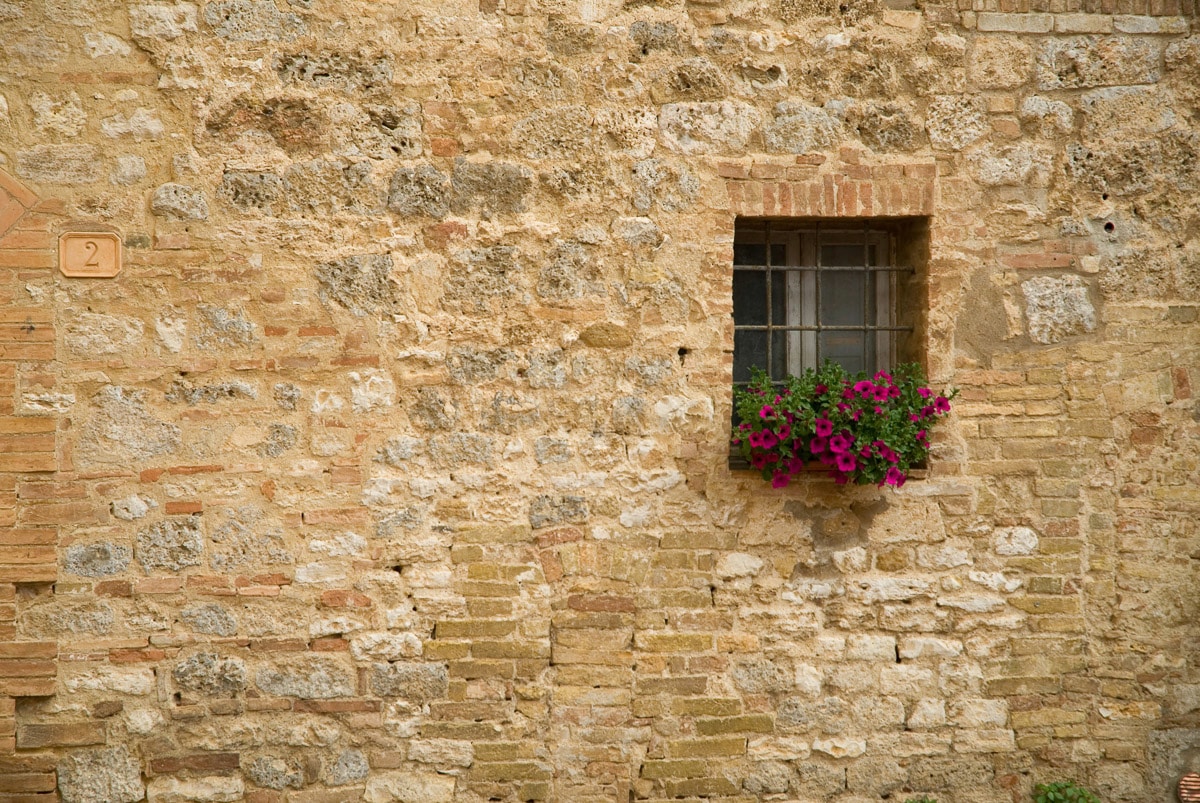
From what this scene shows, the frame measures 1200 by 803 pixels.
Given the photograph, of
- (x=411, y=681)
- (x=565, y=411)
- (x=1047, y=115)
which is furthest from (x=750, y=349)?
(x=411, y=681)

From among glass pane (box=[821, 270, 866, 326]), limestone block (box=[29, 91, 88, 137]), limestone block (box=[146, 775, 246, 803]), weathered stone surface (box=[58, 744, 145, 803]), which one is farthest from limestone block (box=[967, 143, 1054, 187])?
weathered stone surface (box=[58, 744, 145, 803])

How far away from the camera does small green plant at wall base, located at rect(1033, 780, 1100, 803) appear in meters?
4.11

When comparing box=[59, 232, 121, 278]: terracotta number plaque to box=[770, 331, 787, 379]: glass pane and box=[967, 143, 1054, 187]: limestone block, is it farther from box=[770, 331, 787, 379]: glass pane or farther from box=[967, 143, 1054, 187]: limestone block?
box=[967, 143, 1054, 187]: limestone block

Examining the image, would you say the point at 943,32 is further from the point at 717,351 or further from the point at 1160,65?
the point at 717,351

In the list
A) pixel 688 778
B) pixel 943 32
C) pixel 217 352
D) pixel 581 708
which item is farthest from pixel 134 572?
pixel 943 32

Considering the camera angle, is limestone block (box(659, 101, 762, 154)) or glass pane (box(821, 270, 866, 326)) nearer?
limestone block (box(659, 101, 762, 154))

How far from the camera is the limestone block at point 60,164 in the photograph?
12.5 feet

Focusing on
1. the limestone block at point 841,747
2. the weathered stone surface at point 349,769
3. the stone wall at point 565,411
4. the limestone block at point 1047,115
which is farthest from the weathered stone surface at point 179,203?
the limestone block at point 1047,115

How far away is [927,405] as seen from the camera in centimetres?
401

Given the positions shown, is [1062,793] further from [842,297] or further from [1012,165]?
[1012,165]

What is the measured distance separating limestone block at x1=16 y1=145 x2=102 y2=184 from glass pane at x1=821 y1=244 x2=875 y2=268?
298 centimetres

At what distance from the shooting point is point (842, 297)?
438 cm

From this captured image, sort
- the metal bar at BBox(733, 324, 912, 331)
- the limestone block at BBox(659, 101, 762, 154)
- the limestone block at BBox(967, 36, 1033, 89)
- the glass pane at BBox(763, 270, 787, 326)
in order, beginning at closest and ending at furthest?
the limestone block at BBox(659, 101, 762, 154) → the limestone block at BBox(967, 36, 1033, 89) → the metal bar at BBox(733, 324, 912, 331) → the glass pane at BBox(763, 270, 787, 326)

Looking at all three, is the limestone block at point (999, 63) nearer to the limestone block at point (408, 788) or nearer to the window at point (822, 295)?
the window at point (822, 295)
